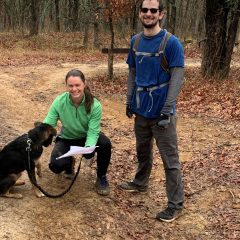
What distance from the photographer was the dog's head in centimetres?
476

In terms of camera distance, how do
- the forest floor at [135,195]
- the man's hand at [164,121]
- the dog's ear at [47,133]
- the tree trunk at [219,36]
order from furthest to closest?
the tree trunk at [219,36], the dog's ear at [47,133], the forest floor at [135,195], the man's hand at [164,121]

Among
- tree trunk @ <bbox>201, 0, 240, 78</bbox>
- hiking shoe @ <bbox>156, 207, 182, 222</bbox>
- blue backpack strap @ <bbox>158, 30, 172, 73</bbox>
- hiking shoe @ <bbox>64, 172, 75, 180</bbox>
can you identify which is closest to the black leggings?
hiking shoe @ <bbox>64, 172, 75, 180</bbox>

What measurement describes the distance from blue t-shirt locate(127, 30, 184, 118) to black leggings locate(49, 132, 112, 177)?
71cm

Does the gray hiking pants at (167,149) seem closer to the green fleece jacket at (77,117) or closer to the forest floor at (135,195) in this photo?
the forest floor at (135,195)

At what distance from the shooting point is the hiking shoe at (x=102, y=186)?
5.30 meters

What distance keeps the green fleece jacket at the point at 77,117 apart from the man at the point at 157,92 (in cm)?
44

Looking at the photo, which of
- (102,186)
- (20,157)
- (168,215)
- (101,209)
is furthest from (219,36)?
(20,157)

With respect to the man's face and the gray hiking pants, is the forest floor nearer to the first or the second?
the gray hiking pants

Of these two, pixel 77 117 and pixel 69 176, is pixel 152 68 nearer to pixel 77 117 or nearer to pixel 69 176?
pixel 77 117

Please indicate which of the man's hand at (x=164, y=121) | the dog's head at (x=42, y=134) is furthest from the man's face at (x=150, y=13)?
the dog's head at (x=42, y=134)

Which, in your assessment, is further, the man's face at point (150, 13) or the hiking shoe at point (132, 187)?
the hiking shoe at point (132, 187)

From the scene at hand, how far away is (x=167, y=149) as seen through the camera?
4648 mm

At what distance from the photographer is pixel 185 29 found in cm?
3650

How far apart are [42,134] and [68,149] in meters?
0.53
